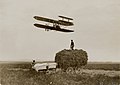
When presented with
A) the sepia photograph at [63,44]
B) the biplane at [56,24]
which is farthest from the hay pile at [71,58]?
the biplane at [56,24]

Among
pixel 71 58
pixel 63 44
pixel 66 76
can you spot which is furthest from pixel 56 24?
pixel 66 76

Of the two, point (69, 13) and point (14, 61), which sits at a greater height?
point (69, 13)

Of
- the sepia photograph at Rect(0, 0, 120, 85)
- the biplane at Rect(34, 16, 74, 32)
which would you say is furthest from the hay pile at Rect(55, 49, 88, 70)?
the biplane at Rect(34, 16, 74, 32)

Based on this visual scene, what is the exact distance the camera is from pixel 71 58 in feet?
9.50

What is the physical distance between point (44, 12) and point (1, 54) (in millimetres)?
573

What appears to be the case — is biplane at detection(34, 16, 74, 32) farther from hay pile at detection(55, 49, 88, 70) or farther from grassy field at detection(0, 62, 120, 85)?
grassy field at detection(0, 62, 120, 85)

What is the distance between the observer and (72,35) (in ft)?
9.41

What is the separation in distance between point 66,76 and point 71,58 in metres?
0.19

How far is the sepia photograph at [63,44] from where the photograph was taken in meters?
2.80

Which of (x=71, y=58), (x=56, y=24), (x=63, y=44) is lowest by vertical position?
(x=71, y=58)

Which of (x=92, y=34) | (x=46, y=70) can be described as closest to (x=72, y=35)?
(x=92, y=34)

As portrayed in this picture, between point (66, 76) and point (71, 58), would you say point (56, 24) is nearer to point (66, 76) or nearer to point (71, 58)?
point (71, 58)

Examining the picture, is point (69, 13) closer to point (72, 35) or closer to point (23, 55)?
point (72, 35)

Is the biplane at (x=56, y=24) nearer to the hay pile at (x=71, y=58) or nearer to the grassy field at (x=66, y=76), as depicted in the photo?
the hay pile at (x=71, y=58)
